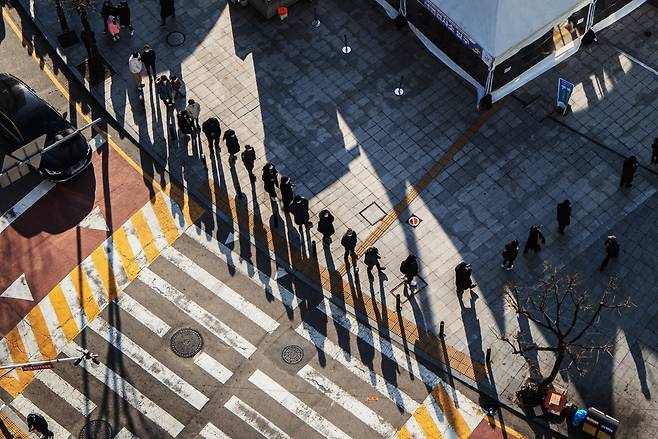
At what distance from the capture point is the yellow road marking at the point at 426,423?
31.2 meters

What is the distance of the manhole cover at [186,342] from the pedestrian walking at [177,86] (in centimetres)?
1034

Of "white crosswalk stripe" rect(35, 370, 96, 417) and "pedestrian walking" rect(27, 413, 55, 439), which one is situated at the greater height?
"white crosswalk stripe" rect(35, 370, 96, 417)

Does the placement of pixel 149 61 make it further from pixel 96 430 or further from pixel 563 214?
pixel 563 214

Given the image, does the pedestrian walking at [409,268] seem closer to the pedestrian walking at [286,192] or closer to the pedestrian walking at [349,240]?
the pedestrian walking at [349,240]

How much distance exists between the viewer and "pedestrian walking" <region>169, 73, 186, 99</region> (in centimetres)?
3906

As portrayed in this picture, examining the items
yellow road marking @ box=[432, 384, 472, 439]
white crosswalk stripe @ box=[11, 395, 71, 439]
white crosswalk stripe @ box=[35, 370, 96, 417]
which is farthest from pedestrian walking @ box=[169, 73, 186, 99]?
yellow road marking @ box=[432, 384, 472, 439]

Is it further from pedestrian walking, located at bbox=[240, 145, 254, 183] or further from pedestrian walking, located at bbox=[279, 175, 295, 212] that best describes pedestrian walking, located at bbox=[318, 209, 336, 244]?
pedestrian walking, located at bbox=[240, 145, 254, 183]

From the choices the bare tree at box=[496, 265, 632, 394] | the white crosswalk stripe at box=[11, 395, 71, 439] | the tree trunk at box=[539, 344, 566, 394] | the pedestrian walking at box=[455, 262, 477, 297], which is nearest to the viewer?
the tree trunk at box=[539, 344, 566, 394]

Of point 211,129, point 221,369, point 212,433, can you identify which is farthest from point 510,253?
point 211,129

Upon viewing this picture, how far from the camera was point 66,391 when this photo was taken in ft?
106

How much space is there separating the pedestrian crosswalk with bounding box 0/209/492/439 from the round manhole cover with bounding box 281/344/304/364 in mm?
159

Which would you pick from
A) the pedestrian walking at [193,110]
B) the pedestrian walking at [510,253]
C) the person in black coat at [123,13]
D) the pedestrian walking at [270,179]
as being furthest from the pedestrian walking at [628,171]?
the person in black coat at [123,13]

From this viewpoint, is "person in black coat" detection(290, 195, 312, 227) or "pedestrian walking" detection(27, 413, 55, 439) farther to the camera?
"person in black coat" detection(290, 195, 312, 227)

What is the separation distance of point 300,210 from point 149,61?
952 cm
